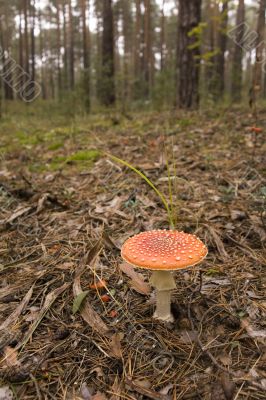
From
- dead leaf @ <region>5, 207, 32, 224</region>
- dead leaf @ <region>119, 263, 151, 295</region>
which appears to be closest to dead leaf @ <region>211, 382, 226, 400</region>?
dead leaf @ <region>119, 263, 151, 295</region>

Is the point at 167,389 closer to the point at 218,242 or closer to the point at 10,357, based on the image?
the point at 10,357

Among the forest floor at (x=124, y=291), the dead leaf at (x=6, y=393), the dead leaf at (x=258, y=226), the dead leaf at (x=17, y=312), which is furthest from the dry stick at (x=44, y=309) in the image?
the dead leaf at (x=258, y=226)

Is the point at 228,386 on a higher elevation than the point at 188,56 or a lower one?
lower

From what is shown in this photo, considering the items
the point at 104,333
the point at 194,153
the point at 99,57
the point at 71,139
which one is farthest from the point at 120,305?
the point at 99,57

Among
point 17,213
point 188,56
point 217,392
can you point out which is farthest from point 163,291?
point 188,56

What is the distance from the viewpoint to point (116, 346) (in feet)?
6.59

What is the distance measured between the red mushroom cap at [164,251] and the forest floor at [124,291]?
15.7 inches

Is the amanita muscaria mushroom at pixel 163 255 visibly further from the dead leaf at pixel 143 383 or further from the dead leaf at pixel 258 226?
the dead leaf at pixel 258 226

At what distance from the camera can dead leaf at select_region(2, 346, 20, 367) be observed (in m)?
1.92

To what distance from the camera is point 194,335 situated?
2.10 m

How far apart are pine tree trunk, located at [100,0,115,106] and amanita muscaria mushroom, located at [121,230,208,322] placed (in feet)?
35.0

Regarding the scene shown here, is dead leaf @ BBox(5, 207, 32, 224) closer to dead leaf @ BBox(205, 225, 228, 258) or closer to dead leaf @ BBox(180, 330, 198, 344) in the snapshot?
dead leaf @ BBox(205, 225, 228, 258)

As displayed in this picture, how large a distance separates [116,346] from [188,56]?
25.8 feet

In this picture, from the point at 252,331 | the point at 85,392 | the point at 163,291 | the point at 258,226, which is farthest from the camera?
the point at 258,226
